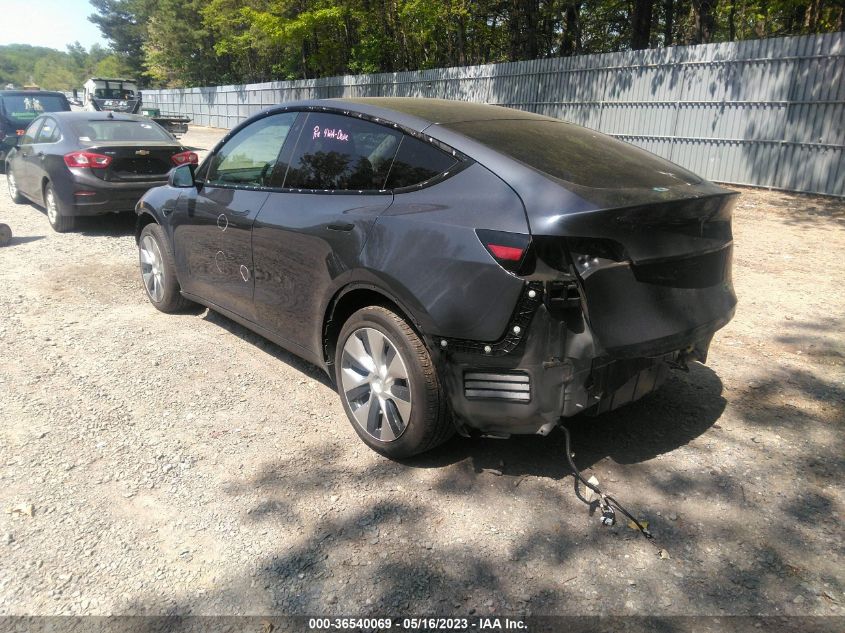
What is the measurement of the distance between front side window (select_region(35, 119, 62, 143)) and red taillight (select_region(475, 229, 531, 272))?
8.57 m

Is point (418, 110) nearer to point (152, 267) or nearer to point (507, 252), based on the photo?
point (507, 252)

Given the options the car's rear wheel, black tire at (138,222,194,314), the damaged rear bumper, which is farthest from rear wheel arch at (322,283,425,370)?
the car's rear wheel

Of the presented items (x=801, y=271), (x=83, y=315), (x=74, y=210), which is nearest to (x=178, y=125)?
(x=74, y=210)

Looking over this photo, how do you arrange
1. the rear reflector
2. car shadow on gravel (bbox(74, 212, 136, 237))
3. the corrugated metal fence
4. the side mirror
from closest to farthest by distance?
1. the rear reflector
2. the side mirror
3. car shadow on gravel (bbox(74, 212, 136, 237))
4. the corrugated metal fence

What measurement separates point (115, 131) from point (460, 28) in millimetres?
17263

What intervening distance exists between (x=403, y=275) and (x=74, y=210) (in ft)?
24.1

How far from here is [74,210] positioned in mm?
8797

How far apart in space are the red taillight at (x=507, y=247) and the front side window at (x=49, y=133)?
857 centimetres

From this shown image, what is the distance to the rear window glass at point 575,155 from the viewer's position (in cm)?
308

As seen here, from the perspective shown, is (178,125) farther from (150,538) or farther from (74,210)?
(150,538)

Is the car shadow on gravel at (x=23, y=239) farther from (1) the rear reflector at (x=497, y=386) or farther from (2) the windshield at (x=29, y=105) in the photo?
(1) the rear reflector at (x=497, y=386)

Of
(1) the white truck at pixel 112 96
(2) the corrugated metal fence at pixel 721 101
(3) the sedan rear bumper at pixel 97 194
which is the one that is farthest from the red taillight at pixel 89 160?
(1) the white truck at pixel 112 96

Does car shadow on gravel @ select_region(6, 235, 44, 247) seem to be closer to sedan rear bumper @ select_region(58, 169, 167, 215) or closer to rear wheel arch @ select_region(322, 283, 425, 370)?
sedan rear bumper @ select_region(58, 169, 167, 215)

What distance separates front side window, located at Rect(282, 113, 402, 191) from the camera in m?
3.50
